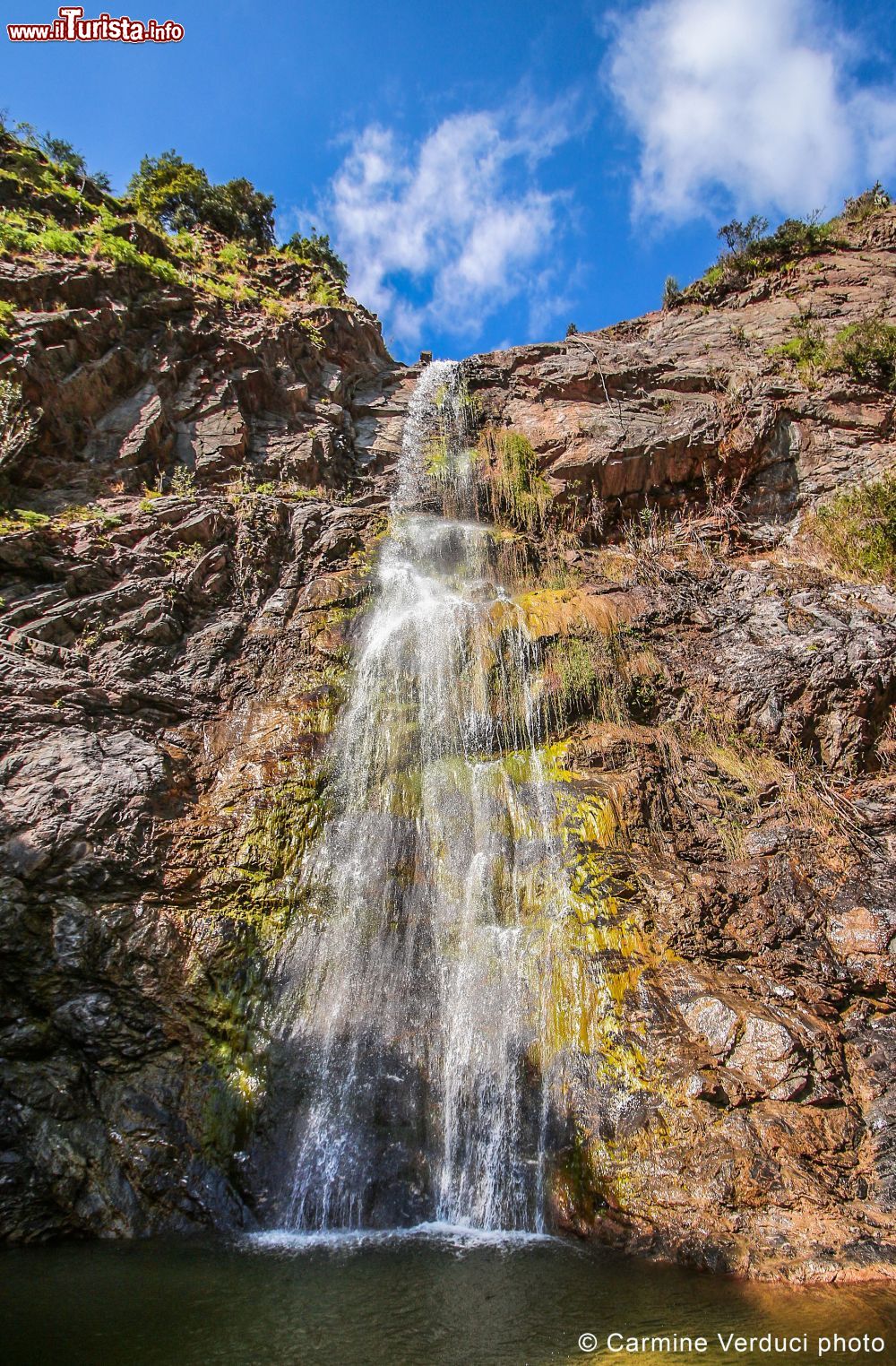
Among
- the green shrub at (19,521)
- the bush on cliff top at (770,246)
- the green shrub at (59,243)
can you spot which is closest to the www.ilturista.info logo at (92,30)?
the green shrub at (59,243)

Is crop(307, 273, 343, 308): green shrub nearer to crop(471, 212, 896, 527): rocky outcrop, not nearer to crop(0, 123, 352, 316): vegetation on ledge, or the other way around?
crop(0, 123, 352, 316): vegetation on ledge

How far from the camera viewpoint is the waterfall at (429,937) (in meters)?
7.88

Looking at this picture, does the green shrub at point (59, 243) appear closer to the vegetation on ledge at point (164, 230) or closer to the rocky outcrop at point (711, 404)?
the vegetation on ledge at point (164, 230)

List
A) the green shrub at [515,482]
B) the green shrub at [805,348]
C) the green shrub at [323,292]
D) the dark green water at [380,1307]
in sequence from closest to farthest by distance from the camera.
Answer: the dark green water at [380,1307] → the green shrub at [515,482] → the green shrub at [805,348] → the green shrub at [323,292]

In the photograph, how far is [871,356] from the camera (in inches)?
650

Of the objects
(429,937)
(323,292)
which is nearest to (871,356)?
(323,292)

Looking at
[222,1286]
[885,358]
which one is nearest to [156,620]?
[222,1286]

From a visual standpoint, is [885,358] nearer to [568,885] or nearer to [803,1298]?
[568,885]

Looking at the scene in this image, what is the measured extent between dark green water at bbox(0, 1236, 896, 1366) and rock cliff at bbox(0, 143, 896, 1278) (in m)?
0.67

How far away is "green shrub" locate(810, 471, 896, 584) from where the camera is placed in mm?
13836

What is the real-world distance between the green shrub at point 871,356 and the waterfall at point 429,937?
10.9m

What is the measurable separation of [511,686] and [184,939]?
6.78 m

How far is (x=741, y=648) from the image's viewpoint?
41.7ft

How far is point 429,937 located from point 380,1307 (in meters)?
4.46
